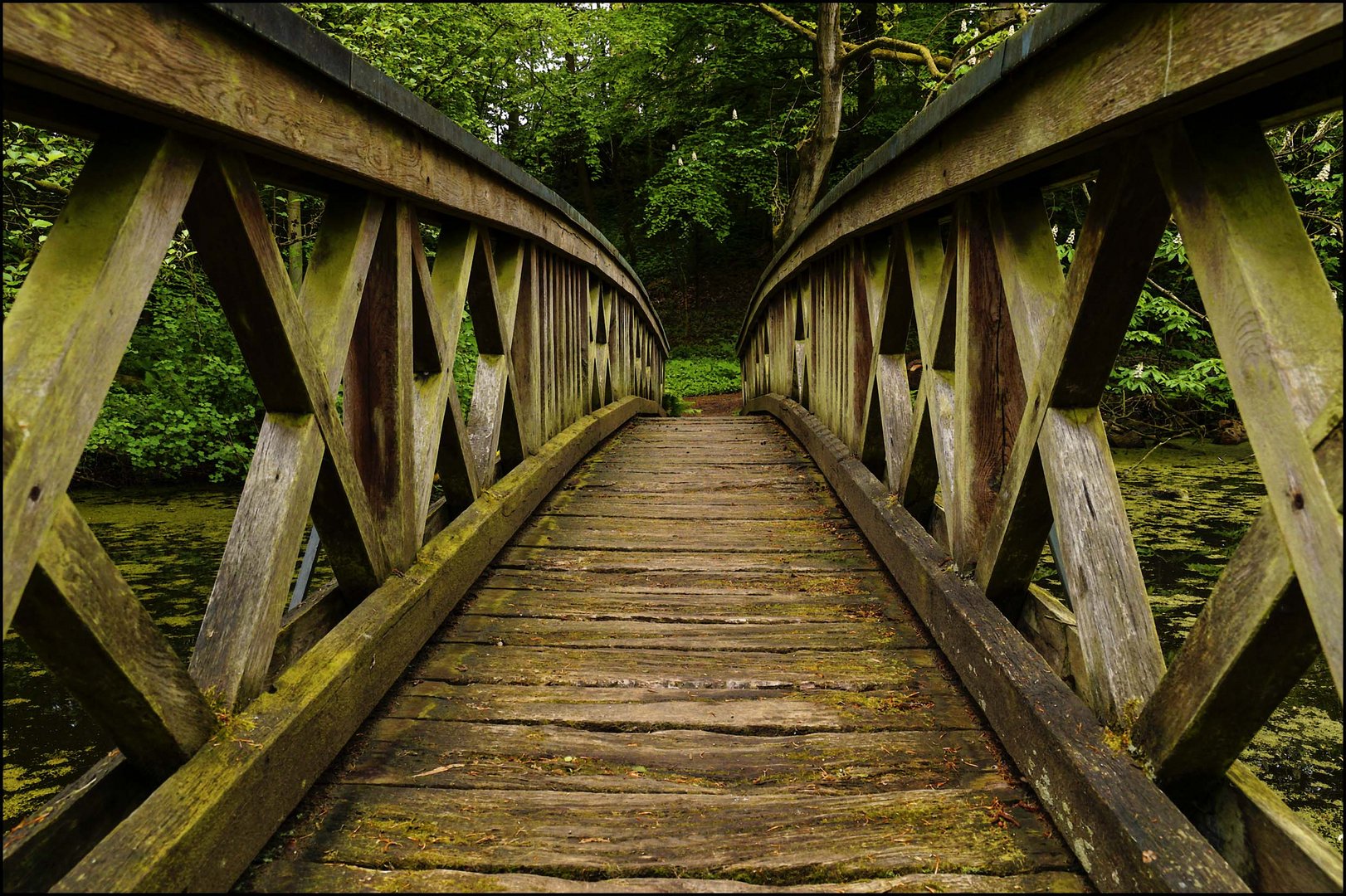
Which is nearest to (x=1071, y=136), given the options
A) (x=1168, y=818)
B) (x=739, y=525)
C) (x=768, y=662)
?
(x=1168, y=818)

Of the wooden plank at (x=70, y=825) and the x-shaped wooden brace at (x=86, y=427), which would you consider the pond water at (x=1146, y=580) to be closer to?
the wooden plank at (x=70, y=825)

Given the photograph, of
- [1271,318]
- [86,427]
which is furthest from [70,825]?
[1271,318]

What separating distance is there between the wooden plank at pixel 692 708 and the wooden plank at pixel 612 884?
1.71 feet

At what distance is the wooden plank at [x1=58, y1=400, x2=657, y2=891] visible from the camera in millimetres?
1259

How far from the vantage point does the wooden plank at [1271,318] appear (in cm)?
103

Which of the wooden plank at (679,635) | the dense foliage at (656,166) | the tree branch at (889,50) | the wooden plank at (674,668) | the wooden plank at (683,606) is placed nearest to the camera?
the wooden plank at (674,668)

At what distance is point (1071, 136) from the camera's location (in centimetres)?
154

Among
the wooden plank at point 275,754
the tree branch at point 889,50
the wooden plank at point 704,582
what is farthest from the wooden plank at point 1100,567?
the tree branch at point 889,50

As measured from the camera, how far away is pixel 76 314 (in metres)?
1.17

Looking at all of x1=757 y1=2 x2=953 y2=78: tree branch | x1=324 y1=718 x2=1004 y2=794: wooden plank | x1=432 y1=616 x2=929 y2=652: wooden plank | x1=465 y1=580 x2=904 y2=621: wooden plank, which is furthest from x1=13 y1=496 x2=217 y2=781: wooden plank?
x1=757 y1=2 x2=953 y2=78: tree branch

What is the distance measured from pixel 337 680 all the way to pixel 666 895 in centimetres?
88

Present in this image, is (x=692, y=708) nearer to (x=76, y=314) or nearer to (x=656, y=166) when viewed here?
(x=76, y=314)

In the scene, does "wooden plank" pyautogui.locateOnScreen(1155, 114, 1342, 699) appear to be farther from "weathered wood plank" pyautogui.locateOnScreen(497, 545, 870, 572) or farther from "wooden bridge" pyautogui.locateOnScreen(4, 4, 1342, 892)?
"weathered wood plank" pyautogui.locateOnScreen(497, 545, 870, 572)

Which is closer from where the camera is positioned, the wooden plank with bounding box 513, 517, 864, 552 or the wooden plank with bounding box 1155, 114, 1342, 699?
the wooden plank with bounding box 1155, 114, 1342, 699
